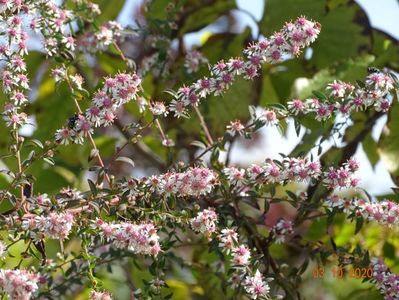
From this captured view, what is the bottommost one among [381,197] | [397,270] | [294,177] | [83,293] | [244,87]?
[83,293]

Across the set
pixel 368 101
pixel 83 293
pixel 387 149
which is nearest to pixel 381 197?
pixel 387 149

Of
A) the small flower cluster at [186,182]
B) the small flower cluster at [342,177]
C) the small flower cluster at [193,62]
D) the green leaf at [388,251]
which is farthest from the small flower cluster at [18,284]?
the green leaf at [388,251]

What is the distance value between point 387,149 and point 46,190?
57 centimetres

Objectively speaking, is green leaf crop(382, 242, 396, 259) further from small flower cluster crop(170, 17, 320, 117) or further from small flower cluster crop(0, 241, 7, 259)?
small flower cluster crop(0, 241, 7, 259)

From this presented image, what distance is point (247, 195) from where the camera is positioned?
0.84 metres

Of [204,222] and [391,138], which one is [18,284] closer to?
[204,222]

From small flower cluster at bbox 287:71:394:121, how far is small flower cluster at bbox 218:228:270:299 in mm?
143

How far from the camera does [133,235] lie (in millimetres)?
690

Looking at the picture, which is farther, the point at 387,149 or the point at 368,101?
the point at 387,149

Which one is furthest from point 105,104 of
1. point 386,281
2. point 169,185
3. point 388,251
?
point 388,251

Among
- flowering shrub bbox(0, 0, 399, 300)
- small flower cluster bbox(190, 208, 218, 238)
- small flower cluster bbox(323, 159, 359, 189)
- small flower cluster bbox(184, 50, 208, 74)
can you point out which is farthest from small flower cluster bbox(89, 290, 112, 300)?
small flower cluster bbox(184, 50, 208, 74)

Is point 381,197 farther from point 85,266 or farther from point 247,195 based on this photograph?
point 85,266

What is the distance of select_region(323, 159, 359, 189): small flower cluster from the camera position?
0.76 m

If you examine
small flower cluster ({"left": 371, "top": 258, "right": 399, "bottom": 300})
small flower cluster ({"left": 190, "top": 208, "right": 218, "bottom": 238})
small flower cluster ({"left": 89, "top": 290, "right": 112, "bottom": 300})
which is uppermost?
small flower cluster ({"left": 190, "top": 208, "right": 218, "bottom": 238})
